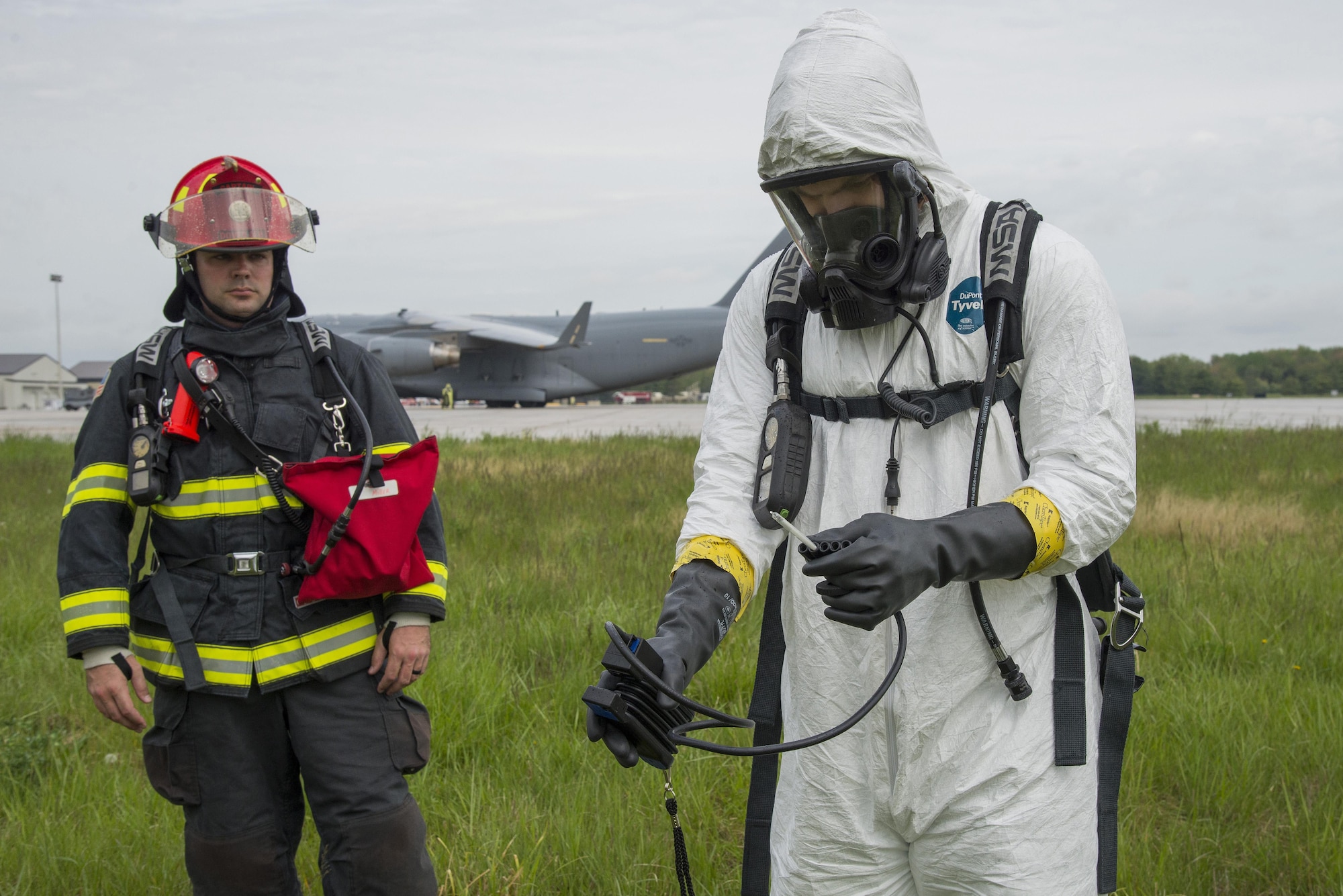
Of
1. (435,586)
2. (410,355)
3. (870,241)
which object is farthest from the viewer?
(410,355)

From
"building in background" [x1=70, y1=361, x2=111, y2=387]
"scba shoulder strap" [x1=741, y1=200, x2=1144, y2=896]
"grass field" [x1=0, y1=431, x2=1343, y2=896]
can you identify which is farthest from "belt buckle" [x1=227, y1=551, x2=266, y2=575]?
"building in background" [x1=70, y1=361, x2=111, y2=387]

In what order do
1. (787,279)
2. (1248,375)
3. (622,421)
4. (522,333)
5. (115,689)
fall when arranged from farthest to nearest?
(1248,375) → (522,333) → (622,421) → (115,689) → (787,279)

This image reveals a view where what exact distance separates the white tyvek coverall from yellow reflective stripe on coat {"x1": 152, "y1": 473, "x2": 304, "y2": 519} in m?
1.25

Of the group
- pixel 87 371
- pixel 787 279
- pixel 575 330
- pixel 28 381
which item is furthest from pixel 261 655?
pixel 87 371

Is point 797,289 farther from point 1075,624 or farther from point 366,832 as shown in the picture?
point 366,832

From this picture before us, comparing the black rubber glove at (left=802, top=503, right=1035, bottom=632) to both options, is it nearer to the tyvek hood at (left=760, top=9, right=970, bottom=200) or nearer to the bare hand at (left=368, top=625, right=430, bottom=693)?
the tyvek hood at (left=760, top=9, right=970, bottom=200)

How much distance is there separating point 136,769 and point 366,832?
1832mm

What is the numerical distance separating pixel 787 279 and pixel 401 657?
144 cm

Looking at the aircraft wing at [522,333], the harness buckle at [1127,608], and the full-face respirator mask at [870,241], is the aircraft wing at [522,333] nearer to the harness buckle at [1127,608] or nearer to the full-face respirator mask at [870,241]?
the full-face respirator mask at [870,241]

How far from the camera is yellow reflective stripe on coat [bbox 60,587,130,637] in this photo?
2.36 metres

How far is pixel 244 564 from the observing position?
2.45m

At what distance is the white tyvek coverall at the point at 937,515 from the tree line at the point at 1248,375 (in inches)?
2587

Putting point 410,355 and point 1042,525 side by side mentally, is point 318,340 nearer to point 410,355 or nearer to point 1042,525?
point 1042,525

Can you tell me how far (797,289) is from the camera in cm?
186
